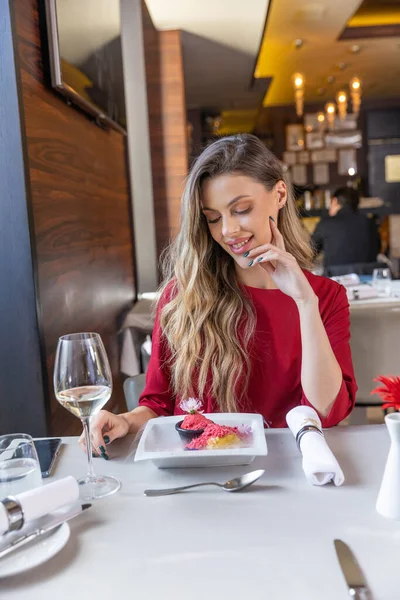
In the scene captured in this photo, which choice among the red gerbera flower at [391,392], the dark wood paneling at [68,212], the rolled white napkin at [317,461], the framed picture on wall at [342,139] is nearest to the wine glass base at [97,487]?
the rolled white napkin at [317,461]

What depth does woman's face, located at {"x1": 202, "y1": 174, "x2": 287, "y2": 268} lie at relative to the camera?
140 centimetres

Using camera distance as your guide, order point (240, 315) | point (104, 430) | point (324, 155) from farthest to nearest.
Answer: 1. point (324, 155)
2. point (240, 315)
3. point (104, 430)

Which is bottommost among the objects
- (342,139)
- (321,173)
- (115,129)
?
(115,129)

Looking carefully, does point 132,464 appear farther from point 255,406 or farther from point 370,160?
point 370,160

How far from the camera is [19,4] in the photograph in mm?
1661

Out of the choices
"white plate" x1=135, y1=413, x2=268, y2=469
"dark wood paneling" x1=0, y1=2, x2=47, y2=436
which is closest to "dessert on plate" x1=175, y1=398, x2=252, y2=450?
"white plate" x1=135, y1=413, x2=268, y2=469

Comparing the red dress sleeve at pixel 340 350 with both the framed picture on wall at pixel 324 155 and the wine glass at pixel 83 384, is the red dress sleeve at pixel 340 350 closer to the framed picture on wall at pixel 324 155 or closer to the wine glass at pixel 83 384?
the wine glass at pixel 83 384

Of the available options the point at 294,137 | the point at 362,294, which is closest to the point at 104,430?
the point at 362,294

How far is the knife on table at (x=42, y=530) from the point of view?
73 centimetres

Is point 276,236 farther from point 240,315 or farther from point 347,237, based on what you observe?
point 347,237

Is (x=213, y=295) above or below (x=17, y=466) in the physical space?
above

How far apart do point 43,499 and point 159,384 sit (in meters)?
0.71

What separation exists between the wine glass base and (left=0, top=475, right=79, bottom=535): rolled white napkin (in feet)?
0.20

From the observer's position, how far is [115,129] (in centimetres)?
321
